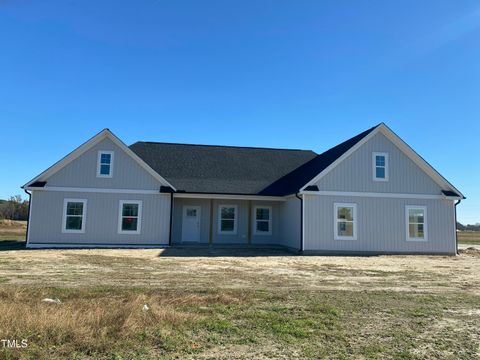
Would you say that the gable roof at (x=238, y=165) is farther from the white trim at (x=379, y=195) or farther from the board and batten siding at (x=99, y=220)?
the board and batten siding at (x=99, y=220)

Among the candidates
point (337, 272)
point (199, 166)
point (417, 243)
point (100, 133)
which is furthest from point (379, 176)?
point (100, 133)

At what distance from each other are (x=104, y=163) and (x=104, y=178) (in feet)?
2.36

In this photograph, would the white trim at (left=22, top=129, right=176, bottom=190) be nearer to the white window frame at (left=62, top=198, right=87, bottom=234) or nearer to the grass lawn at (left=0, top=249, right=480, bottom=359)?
the white window frame at (left=62, top=198, right=87, bottom=234)

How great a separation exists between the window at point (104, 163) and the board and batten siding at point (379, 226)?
9330 millimetres

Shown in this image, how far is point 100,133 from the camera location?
19.4 meters

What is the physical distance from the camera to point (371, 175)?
19375 mm

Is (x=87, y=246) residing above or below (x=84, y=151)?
below

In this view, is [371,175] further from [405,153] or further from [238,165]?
[238,165]

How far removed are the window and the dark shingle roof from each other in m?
3.24

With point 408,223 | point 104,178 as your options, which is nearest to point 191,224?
point 104,178

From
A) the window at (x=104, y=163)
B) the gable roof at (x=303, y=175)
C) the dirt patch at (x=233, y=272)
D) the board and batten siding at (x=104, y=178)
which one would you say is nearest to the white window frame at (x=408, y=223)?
the dirt patch at (x=233, y=272)

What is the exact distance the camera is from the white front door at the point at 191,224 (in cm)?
2158

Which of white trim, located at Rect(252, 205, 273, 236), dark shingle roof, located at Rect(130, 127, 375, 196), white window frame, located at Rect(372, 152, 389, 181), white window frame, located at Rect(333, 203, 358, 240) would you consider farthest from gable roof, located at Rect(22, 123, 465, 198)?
white window frame, located at Rect(333, 203, 358, 240)

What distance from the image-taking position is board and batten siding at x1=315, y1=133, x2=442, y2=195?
1908 centimetres
